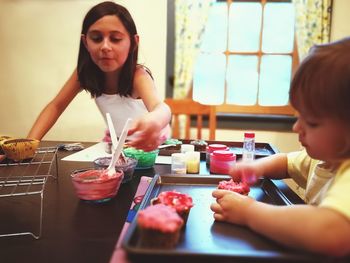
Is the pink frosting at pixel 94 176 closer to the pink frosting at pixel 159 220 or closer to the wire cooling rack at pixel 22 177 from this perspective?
the wire cooling rack at pixel 22 177

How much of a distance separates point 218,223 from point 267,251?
0.48 ft

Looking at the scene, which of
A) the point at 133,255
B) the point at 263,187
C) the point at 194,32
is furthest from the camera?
the point at 194,32

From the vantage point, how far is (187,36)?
251cm

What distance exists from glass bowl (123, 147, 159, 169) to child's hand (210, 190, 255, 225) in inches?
16.9

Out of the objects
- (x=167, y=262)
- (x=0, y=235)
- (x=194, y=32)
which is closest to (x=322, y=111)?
(x=167, y=262)

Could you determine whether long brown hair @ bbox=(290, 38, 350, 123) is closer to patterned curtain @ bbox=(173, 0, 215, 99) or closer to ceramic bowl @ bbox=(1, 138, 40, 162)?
ceramic bowl @ bbox=(1, 138, 40, 162)

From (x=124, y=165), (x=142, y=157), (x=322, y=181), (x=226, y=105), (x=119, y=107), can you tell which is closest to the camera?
(x=322, y=181)

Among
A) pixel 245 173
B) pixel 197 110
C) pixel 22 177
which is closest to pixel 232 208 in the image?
pixel 245 173

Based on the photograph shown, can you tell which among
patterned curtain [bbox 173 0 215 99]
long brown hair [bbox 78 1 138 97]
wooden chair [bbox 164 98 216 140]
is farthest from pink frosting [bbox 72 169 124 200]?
patterned curtain [bbox 173 0 215 99]

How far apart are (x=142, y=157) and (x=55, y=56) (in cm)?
187

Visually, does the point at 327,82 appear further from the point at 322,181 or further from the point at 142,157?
the point at 142,157

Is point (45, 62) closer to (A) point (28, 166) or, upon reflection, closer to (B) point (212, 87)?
(B) point (212, 87)

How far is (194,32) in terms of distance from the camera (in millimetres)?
2504

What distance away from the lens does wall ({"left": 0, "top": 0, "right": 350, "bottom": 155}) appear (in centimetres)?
253
